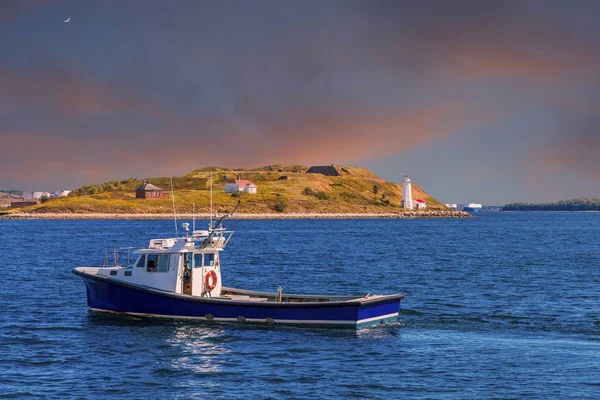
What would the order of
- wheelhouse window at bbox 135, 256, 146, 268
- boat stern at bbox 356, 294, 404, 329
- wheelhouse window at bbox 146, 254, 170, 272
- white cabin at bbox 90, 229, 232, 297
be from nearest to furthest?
boat stern at bbox 356, 294, 404, 329 → white cabin at bbox 90, 229, 232, 297 → wheelhouse window at bbox 146, 254, 170, 272 → wheelhouse window at bbox 135, 256, 146, 268

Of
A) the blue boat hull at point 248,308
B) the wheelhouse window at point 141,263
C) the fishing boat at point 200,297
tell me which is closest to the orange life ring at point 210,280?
the fishing boat at point 200,297

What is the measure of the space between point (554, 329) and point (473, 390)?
36.2ft

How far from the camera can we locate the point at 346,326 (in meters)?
30.5

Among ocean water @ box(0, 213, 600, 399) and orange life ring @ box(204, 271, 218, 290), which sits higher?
orange life ring @ box(204, 271, 218, 290)

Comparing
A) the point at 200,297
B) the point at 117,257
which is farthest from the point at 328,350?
the point at 117,257

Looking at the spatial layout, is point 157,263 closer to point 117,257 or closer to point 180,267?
point 180,267

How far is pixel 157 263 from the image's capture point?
33.4 m

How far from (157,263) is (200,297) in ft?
9.43

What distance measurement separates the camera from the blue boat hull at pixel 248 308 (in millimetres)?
30328

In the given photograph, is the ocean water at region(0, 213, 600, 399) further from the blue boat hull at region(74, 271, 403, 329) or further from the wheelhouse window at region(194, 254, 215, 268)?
the wheelhouse window at region(194, 254, 215, 268)

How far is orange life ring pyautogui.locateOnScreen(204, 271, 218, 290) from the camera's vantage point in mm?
33375

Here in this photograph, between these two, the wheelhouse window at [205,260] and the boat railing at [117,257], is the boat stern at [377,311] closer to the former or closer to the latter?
the wheelhouse window at [205,260]

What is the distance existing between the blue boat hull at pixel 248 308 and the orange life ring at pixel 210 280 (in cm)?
162

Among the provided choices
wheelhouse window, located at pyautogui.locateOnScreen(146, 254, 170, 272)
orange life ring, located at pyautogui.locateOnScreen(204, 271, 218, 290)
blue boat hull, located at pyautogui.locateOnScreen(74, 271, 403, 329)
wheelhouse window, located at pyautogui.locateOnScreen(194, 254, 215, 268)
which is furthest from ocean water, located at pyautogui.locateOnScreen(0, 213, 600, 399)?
wheelhouse window, located at pyautogui.locateOnScreen(194, 254, 215, 268)
